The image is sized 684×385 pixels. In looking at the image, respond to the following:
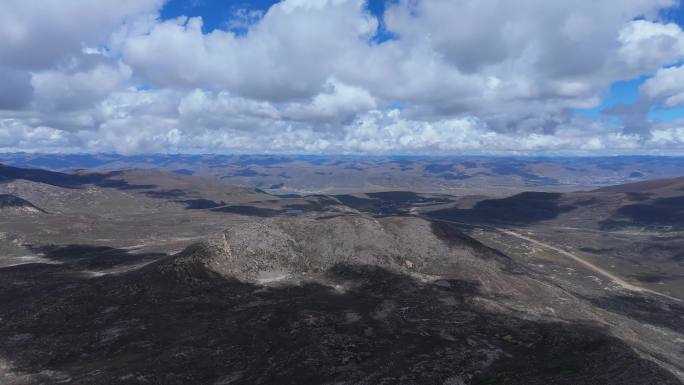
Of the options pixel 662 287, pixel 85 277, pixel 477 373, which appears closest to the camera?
pixel 477 373

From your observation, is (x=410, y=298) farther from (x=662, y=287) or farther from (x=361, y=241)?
(x=662, y=287)

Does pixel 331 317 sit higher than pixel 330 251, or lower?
lower

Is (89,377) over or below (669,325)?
over

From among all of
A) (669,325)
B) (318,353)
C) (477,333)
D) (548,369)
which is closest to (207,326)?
(318,353)

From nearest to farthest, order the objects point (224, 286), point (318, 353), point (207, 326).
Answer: point (318, 353) < point (207, 326) < point (224, 286)

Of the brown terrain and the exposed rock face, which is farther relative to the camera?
the exposed rock face

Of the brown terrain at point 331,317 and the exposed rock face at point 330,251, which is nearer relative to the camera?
the brown terrain at point 331,317

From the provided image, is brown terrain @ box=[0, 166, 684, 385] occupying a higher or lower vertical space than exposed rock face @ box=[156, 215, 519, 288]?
lower

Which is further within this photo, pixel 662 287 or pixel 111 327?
pixel 662 287

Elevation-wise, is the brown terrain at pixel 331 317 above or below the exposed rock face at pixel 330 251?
below

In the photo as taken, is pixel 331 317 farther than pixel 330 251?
No

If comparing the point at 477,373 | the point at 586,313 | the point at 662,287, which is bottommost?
the point at 662,287
